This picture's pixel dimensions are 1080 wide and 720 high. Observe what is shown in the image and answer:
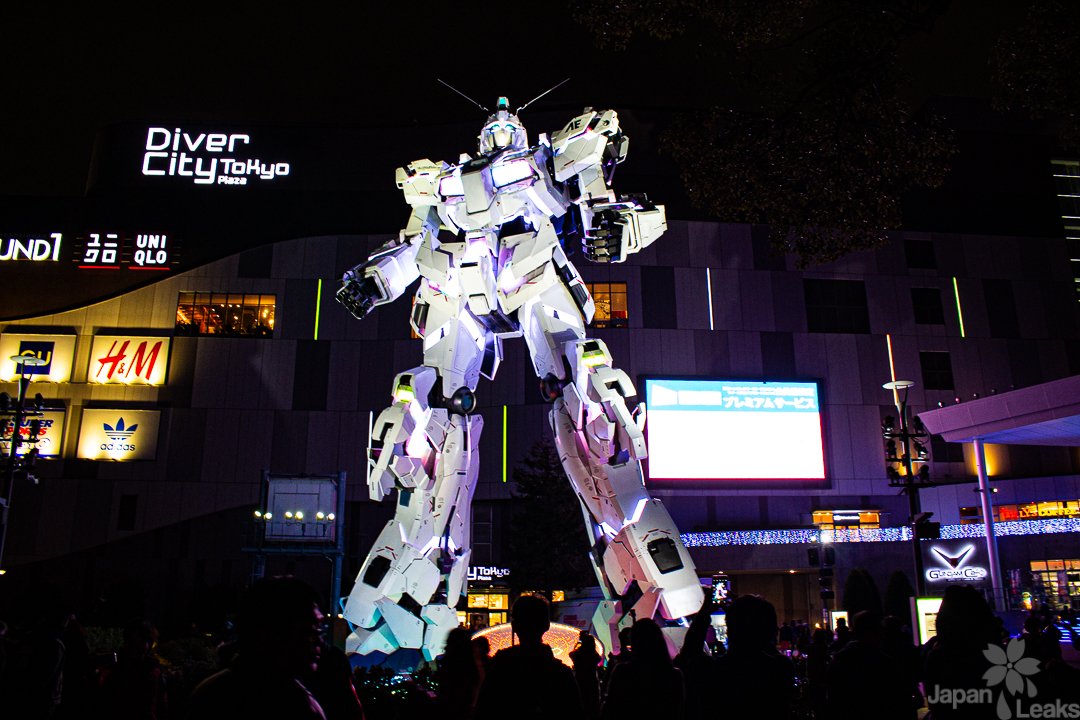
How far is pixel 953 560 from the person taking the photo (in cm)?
2720

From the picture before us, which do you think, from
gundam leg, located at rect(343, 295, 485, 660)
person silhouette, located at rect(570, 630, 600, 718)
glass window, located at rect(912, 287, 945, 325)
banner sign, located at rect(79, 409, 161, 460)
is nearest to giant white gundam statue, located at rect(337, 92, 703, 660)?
gundam leg, located at rect(343, 295, 485, 660)

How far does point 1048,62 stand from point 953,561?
2431 centimetres

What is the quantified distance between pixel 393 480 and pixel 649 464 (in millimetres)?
21670

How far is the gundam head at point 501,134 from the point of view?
10.3m

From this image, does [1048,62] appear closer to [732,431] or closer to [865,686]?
[865,686]

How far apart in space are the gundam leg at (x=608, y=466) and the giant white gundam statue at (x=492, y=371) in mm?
19

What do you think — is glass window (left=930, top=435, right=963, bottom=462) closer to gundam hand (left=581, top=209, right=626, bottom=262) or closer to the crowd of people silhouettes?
gundam hand (left=581, top=209, right=626, bottom=262)

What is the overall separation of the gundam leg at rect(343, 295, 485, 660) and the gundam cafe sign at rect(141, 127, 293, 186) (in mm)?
29850

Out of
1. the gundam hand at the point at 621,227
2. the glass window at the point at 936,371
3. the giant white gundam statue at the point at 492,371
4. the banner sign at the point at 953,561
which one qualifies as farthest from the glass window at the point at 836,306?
the giant white gundam statue at the point at 492,371

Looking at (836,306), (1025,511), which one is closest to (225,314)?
(836,306)

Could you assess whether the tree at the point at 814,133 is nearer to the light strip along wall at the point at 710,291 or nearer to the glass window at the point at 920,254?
the light strip along wall at the point at 710,291

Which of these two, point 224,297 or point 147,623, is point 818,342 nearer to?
point 224,297

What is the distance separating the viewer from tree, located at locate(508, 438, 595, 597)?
26.8 meters

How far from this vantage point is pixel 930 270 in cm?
3609
